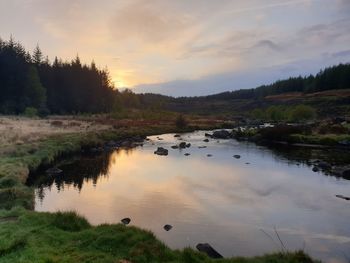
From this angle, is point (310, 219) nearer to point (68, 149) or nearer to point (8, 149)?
point (8, 149)

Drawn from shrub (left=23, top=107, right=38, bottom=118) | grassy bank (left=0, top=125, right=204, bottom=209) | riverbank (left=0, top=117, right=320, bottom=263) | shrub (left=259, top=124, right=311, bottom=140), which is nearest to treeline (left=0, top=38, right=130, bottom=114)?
shrub (left=23, top=107, right=38, bottom=118)

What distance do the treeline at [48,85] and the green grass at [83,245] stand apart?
89363mm

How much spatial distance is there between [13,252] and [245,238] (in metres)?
12.5

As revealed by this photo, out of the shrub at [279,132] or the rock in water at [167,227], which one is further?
the shrub at [279,132]

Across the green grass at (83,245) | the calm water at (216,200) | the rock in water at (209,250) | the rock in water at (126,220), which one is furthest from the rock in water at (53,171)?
the rock in water at (209,250)

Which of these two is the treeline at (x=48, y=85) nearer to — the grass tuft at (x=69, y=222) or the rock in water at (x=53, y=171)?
the rock in water at (x=53, y=171)

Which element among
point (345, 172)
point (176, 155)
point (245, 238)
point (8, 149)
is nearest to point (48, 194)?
point (8, 149)

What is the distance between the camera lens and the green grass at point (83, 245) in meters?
14.9

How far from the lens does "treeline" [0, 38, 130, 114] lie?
105812 mm

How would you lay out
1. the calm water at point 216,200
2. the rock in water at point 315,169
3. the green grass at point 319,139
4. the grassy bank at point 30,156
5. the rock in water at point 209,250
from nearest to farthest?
the rock in water at point 209,250 → the calm water at point 216,200 → the grassy bank at point 30,156 → the rock in water at point 315,169 → the green grass at point 319,139

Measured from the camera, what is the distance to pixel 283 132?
75.1 m

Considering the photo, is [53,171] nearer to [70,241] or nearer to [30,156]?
[30,156]

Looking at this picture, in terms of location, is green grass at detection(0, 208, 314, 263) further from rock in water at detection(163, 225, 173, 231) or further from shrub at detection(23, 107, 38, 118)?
shrub at detection(23, 107, 38, 118)

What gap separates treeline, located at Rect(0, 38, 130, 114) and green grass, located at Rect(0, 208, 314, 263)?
8936cm
